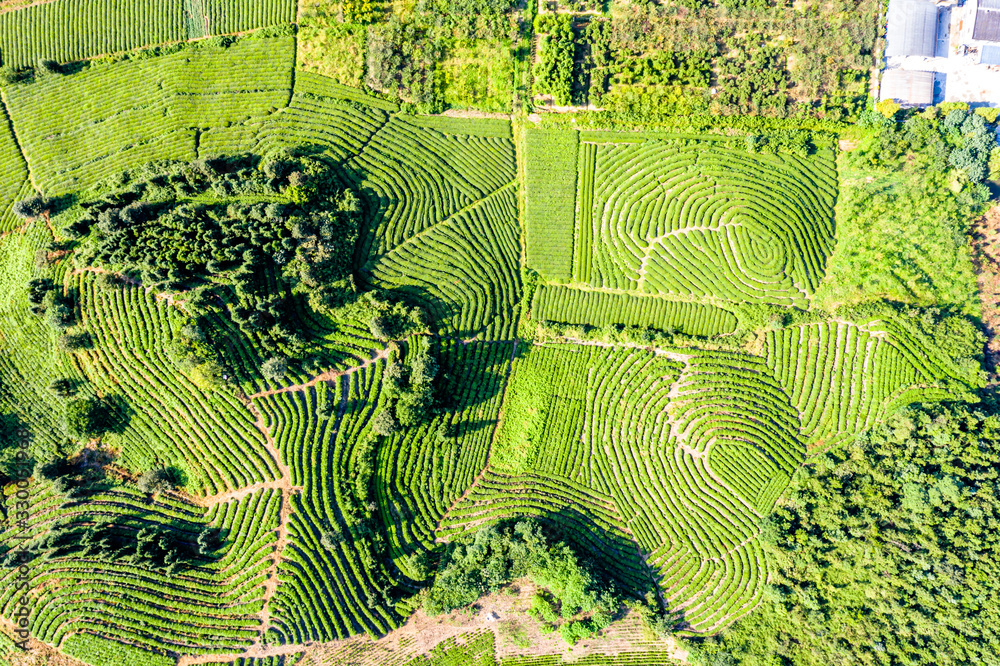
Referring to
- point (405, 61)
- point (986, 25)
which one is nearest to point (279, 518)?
point (405, 61)

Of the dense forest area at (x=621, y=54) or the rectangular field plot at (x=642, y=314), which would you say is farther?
the dense forest area at (x=621, y=54)

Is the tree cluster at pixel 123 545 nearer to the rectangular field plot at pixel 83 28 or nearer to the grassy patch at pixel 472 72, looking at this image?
the rectangular field plot at pixel 83 28

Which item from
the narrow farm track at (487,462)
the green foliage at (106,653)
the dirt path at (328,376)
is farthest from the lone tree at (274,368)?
the green foliage at (106,653)

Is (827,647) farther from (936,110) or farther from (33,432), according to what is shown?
(33,432)

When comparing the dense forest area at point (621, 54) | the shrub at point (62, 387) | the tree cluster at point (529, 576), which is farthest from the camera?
the dense forest area at point (621, 54)

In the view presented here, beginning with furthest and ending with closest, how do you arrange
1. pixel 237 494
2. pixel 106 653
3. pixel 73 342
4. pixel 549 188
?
pixel 549 188 < pixel 237 494 < pixel 73 342 < pixel 106 653

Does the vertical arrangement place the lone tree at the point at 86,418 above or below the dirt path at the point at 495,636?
above

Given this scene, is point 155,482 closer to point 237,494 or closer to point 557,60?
point 237,494
